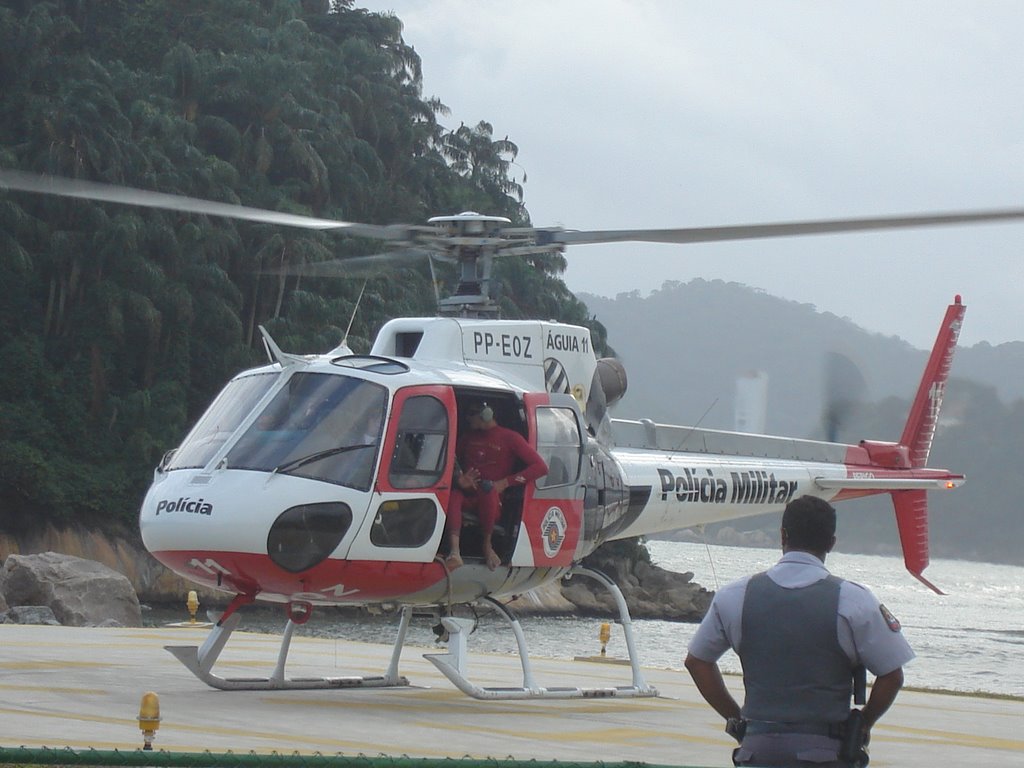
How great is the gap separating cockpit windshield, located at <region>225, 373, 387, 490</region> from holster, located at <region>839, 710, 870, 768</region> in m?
5.60

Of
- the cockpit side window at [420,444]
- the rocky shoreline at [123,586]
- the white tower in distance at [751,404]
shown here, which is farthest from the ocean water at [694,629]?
the cockpit side window at [420,444]

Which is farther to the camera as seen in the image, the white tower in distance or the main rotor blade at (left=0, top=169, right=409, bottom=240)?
the white tower in distance

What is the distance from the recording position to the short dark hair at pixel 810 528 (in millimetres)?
5160

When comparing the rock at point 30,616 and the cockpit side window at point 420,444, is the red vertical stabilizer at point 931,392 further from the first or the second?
the rock at point 30,616

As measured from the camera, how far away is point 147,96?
51.1m

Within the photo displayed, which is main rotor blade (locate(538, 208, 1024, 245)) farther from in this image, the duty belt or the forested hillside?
the forested hillside

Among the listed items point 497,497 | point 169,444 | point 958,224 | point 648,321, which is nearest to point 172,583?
point 169,444

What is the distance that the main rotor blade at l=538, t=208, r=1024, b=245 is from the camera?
29.1ft

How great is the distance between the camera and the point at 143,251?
156 feet

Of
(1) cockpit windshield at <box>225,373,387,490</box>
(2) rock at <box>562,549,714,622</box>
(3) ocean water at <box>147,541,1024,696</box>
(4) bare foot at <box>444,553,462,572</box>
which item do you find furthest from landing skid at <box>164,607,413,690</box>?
(2) rock at <box>562,549,714,622</box>

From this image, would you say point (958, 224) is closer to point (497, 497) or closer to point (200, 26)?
point (497, 497)

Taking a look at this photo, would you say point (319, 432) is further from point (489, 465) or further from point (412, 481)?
point (489, 465)

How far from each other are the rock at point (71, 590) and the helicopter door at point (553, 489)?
1443cm

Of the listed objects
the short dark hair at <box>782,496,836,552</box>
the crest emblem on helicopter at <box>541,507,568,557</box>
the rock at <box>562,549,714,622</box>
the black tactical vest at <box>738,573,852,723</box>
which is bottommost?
the rock at <box>562,549,714,622</box>
